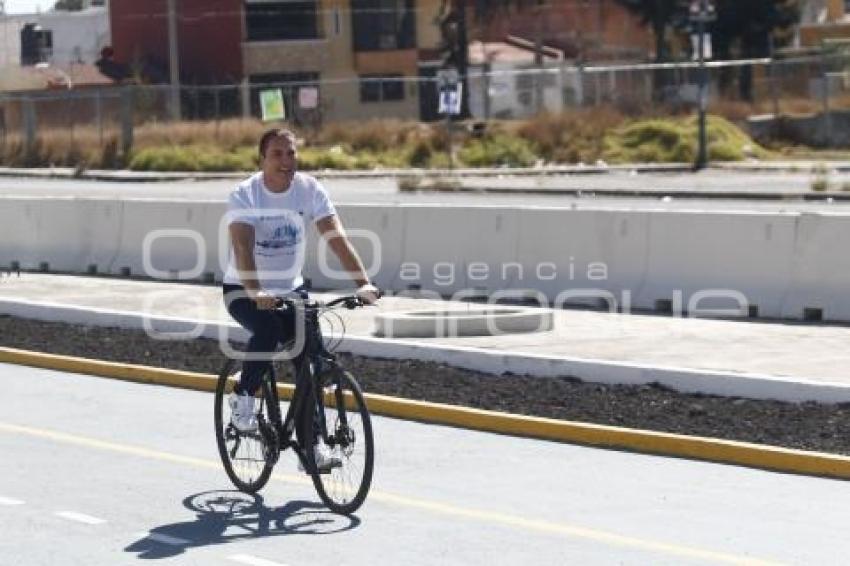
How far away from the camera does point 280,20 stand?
71875 millimetres

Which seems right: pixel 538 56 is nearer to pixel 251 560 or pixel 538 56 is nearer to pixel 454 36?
pixel 454 36

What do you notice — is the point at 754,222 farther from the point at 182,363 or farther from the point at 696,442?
the point at 696,442

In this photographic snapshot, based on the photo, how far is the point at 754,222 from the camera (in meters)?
18.1

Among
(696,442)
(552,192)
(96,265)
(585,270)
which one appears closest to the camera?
(696,442)

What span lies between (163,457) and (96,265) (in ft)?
46.5

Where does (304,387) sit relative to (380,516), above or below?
above

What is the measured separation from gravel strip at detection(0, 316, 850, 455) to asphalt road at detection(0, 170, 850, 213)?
1658 centimetres

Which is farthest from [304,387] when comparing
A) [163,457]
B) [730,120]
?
[730,120]

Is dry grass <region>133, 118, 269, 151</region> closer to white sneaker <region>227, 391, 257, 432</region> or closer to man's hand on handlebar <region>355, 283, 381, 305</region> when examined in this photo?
white sneaker <region>227, 391, 257, 432</region>

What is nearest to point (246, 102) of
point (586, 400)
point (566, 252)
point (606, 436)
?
point (566, 252)

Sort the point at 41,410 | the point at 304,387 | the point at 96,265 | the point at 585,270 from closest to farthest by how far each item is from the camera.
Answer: the point at 304,387, the point at 41,410, the point at 585,270, the point at 96,265

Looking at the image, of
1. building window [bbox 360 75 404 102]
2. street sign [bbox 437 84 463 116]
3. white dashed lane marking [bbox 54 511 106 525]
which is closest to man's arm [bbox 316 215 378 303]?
white dashed lane marking [bbox 54 511 106 525]

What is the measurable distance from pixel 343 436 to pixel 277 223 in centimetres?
107

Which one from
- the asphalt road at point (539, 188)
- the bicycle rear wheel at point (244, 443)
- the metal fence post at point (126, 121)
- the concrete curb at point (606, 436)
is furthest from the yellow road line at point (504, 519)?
the metal fence post at point (126, 121)
